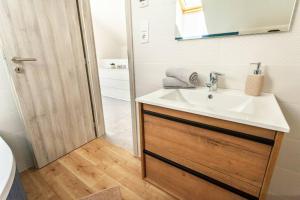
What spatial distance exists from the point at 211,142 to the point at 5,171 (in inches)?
42.1

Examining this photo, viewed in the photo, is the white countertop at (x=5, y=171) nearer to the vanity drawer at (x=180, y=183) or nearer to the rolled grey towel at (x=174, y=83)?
the vanity drawer at (x=180, y=183)

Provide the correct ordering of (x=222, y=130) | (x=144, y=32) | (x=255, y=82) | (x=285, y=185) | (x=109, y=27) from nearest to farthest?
(x=222, y=130) < (x=255, y=82) < (x=285, y=185) < (x=144, y=32) < (x=109, y=27)

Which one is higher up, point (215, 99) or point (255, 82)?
point (255, 82)

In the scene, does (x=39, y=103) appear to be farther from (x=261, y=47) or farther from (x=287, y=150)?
(x=287, y=150)

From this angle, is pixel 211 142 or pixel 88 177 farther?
pixel 88 177

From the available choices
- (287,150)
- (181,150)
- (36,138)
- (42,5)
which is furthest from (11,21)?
(287,150)

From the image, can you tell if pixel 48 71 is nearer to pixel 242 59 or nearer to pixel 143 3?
pixel 143 3

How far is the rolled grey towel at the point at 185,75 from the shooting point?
3.55ft

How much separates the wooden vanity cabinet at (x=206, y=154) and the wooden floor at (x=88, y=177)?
0.86 feet

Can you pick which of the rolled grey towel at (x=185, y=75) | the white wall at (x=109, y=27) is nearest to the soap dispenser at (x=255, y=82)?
the rolled grey towel at (x=185, y=75)

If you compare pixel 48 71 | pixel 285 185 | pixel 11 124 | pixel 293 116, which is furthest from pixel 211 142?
pixel 11 124

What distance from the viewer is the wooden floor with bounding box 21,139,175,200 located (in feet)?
4.09

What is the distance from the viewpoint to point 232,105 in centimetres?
97

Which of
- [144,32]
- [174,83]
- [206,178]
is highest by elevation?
[144,32]
